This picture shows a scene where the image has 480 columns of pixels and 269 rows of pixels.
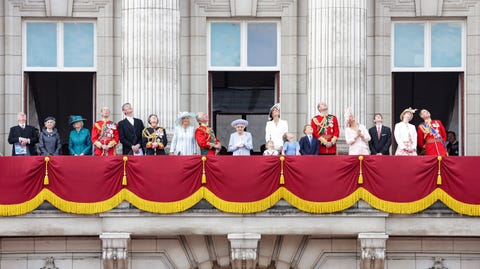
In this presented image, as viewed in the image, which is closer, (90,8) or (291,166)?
(291,166)

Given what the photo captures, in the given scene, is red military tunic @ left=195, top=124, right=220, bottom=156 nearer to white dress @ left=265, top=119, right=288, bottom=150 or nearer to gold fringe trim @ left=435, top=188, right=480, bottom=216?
white dress @ left=265, top=119, right=288, bottom=150

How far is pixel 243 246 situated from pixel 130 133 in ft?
15.9

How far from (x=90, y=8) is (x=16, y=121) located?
430 centimetres

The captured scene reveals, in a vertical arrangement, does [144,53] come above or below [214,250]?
above

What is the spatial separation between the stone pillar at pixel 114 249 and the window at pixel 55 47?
9.05 m

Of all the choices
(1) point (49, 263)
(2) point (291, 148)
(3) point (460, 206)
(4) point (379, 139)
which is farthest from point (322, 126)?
(1) point (49, 263)

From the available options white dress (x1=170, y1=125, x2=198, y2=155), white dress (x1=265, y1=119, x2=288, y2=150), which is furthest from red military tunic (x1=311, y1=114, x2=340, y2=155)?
white dress (x1=170, y1=125, x2=198, y2=155)

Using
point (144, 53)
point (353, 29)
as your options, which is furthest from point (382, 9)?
point (144, 53)

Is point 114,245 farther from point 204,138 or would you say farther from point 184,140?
point 204,138

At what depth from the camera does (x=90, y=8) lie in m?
61.5

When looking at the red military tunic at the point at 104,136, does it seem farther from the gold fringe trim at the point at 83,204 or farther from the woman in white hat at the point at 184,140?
the gold fringe trim at the point at 83,204

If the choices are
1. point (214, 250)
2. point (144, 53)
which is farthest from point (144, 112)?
point (214, 250)

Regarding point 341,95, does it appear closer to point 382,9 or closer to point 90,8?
point 382,9

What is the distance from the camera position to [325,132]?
55.5 meters
